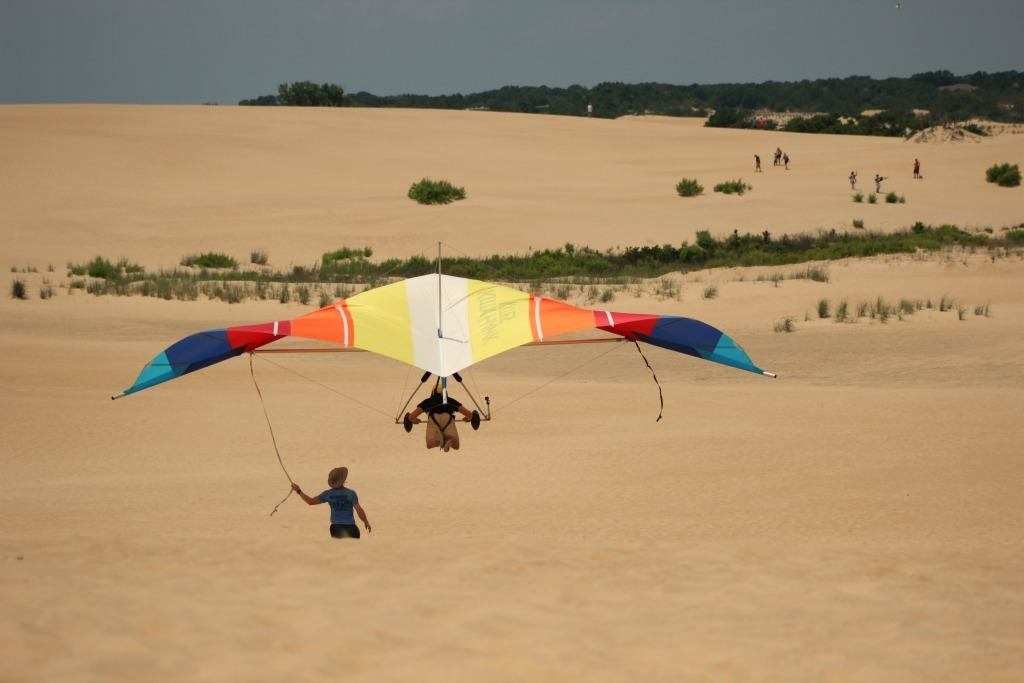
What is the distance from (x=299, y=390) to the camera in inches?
742

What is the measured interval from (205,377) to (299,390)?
204 centimetres

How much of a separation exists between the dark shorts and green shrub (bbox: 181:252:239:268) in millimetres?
26692

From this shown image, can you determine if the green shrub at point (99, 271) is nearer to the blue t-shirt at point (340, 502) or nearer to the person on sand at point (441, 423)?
the person on sand at point (441, 423)

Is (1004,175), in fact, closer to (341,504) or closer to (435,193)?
(435,193)

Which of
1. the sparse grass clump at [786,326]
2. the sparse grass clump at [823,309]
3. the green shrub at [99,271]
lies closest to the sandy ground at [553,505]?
the sparse grass clump at [786,326]

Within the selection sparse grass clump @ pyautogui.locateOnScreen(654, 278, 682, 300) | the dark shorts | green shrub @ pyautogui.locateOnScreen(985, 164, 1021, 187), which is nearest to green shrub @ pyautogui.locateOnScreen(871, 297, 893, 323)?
sparse grass clump @ pyautogui.locateOnScreen(654, 278, 682, 300)

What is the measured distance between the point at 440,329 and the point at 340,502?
5.44 ft

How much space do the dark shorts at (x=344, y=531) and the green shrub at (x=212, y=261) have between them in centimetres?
2669

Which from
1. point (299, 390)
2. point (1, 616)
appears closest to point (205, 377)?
point (299, 390)

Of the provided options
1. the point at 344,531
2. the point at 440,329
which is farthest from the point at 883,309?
the point at 344,531

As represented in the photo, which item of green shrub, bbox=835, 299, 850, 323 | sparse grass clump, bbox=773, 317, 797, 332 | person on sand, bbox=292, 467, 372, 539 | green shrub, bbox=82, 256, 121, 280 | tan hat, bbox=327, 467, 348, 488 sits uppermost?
green shrub, bbox=82, 256, 121, 280

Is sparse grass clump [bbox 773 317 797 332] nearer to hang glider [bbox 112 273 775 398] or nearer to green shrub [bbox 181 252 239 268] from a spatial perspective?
hang glider [bbox 112 273 775 398]

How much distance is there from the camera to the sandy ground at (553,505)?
22.7ft

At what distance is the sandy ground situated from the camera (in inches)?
273
